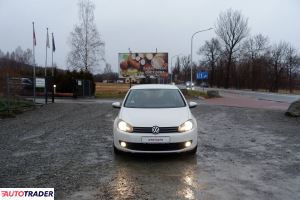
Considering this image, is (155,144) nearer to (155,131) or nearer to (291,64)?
(155,131)

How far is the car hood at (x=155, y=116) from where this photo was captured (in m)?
7.64

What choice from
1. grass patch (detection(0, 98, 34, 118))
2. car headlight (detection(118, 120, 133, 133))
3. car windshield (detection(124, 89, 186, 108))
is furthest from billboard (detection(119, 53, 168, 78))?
car headlight (detection(118, 120, 133, 133))

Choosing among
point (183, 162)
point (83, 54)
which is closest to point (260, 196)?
point (183, 162)

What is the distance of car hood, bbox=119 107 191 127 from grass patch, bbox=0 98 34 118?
1011 cm

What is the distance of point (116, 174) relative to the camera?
22.4ft

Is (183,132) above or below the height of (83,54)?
below

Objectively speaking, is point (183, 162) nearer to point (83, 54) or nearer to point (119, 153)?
point (119, 153)

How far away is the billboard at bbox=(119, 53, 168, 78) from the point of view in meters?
45.2

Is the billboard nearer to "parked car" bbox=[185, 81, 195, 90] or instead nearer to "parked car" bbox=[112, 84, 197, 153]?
"parked car" bbox=[185, 81, 195, 90]

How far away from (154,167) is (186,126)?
1.09 m

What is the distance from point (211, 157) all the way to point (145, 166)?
1652 millimetres

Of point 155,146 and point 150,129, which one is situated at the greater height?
point 150,129

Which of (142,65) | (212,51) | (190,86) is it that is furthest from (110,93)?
(212,51)

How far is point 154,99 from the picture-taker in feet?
30.1
